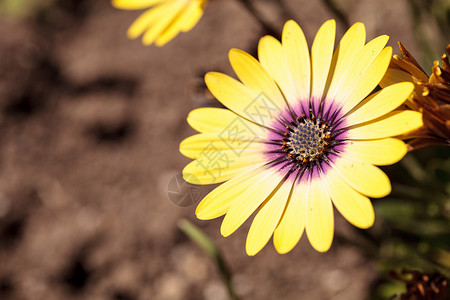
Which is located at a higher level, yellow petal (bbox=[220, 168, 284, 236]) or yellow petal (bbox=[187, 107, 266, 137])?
yellow petal (bbox=[187, 107, 266, 137])

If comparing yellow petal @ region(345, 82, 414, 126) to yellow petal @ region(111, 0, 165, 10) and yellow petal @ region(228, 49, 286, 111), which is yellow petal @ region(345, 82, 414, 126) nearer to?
yellow petal @ region(228, 49, 286, 111)

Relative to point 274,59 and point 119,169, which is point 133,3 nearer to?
A: point 274,59

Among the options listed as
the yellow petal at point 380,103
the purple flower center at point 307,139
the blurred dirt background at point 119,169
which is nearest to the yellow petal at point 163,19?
the blurred dirt background at point 119,169

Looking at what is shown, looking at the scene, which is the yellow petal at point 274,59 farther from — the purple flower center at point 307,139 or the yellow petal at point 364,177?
the yellow petal at point 364,177

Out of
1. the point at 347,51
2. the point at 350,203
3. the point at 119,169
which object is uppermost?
the point at 347,51

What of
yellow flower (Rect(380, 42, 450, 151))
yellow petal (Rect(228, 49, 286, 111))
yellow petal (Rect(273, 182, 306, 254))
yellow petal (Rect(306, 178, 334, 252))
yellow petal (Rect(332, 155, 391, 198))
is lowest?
yellow petal (Rect(273, 182, 306, 254))

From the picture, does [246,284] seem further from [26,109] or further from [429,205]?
[26,109]

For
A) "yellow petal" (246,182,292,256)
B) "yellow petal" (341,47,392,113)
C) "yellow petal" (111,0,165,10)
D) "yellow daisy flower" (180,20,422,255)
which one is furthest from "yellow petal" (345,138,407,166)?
"yellow petal" (111,0,165,10)

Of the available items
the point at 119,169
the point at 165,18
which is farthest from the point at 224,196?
the point at 119,169
